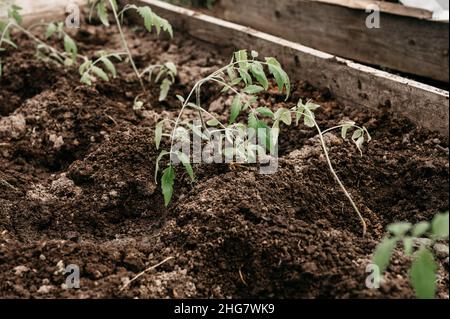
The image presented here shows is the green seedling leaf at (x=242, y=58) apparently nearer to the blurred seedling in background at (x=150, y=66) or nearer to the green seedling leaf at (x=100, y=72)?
the blurred seedling in background at (x=150, y=66)

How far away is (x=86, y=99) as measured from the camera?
306 cm

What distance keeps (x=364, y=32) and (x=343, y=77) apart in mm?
605

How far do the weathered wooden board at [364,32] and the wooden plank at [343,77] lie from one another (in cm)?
43

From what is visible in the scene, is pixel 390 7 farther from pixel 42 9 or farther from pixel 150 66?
pixel 42 9

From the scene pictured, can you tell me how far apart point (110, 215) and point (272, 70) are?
770 millimetres

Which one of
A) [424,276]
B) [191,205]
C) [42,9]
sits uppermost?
[42,9]

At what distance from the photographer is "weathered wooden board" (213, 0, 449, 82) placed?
3.21m

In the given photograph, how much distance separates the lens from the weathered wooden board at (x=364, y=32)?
10.5ft

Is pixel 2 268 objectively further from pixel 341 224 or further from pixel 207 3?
pixel 207 3

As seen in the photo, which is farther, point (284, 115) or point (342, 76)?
point (342, 76)

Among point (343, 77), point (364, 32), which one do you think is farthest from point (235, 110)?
point (364, 32)

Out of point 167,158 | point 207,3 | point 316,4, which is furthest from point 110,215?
point 207,3

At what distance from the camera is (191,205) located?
7.51 ft

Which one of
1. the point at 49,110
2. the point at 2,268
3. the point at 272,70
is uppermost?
the point at 272,70
